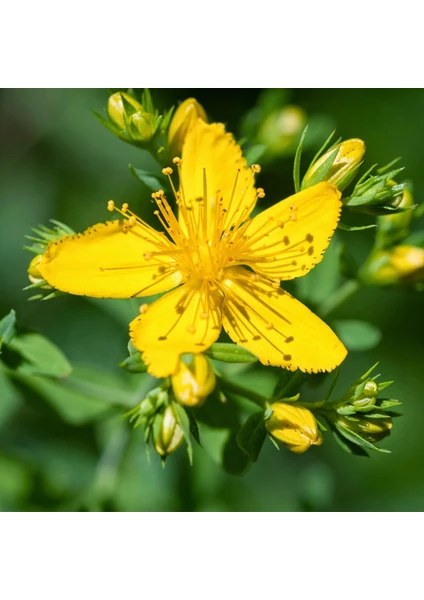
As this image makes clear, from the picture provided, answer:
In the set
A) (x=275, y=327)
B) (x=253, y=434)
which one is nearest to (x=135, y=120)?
(x=275, y=327)

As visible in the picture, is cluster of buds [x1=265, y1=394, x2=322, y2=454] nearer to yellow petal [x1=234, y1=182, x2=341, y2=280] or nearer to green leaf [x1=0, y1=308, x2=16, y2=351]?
yellow petal [x1=234, y1=182, x2=341, y2=280]

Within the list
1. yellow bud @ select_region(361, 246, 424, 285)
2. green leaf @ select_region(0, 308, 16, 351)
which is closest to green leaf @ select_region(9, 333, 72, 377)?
green leaf @ select_region(0, 308, 16, 351)

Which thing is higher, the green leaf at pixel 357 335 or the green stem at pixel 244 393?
the green leaf at pixel 357 335

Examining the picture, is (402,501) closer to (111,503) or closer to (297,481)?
(297,481)

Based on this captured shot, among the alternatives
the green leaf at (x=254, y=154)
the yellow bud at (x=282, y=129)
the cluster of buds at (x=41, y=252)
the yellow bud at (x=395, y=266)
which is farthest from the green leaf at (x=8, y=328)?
the yellow bud at (x=282, y=129)

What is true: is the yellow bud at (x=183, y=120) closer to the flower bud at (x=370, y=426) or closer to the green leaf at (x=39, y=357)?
the green leaf at (x=39, y=357)

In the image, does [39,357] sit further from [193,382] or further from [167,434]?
[193,382]

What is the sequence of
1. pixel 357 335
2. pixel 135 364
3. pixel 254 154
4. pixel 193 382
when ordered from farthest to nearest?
1. pixel 357 335
2. pixel 254 154
3. pixel 135 364
4. pixel 193 382
